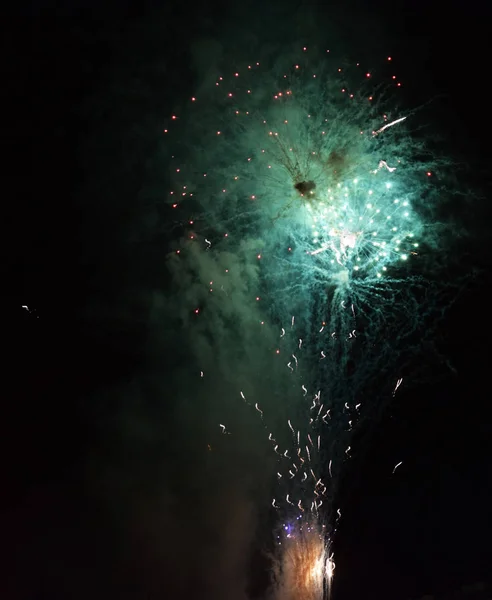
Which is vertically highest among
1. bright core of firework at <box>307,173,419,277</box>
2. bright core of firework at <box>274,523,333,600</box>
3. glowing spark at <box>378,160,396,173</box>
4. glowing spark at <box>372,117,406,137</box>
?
glowing spark at <box>372,117,406,137</box>

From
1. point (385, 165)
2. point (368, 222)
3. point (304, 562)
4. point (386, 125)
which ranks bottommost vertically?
point (304, 562)

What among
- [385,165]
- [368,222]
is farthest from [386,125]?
[368,222]

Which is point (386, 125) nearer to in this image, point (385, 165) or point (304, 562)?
point (385, 165)

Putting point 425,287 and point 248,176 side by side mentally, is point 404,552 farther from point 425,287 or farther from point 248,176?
point 248,176

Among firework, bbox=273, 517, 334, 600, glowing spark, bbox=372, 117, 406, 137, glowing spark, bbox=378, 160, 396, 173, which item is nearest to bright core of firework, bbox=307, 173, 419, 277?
glowing spark, bbox=378, 160, 396, 173

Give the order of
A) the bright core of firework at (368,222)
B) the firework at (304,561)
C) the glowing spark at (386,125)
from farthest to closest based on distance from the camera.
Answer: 1. the firework at (304,561)
2. the bright core of firework at (368,222)
3. the glowing spark at (386,125)

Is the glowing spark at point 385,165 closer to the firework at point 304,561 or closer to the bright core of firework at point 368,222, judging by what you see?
the bright core of firework at point 368,222

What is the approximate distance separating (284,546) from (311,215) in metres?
8.17

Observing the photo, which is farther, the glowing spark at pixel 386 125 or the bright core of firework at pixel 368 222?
the bright core of firework at pixel 368 222


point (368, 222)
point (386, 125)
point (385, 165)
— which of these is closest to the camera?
point (386, 125)

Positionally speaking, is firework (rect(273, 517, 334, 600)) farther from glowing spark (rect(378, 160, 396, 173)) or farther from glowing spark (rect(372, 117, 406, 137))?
glowing spark (rect(372, 117, 406, 137))

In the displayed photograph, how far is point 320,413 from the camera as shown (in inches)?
392

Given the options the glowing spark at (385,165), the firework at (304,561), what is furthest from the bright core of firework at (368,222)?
the firework at (304,561)

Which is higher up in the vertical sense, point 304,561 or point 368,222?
point 368,222
